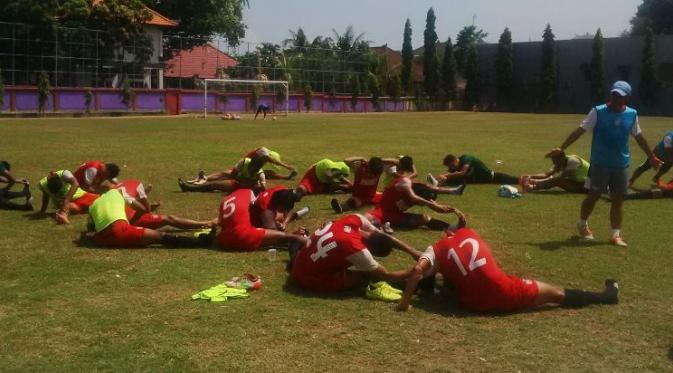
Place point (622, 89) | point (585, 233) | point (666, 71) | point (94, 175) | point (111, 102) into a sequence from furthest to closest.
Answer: point (666, 71)
point (111, 102)
point (94, 175)
point (585, 233)
point (622, 89)

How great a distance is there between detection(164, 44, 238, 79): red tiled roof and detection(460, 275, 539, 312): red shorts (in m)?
60.1

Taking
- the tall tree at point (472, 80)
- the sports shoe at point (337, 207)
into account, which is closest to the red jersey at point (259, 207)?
the sports shoe at point (337, 207)

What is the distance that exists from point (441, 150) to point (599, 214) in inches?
474

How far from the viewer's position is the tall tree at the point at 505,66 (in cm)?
7550

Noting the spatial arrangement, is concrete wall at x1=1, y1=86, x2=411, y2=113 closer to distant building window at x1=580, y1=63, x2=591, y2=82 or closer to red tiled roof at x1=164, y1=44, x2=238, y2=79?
red tiled roof at x1=164, y1=44, x2=238, y2=79

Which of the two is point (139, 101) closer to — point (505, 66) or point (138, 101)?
point (138, 101)

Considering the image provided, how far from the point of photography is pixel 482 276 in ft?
21.2

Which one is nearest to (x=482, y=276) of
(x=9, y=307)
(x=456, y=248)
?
(x=456, y=248)

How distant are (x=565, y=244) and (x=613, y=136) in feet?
5.33

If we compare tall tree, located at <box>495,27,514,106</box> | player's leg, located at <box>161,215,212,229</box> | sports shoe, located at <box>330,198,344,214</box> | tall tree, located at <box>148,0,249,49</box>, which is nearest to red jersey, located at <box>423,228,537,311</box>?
player's leg, located at <box>161,215,212,229</box>

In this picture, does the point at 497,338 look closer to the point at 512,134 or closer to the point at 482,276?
the point at 482,276

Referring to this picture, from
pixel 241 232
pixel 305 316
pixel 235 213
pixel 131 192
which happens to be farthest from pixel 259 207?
pixel 305 316

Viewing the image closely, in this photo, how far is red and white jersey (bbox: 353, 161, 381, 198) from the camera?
12.1 meters

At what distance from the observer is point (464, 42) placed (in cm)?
9175
